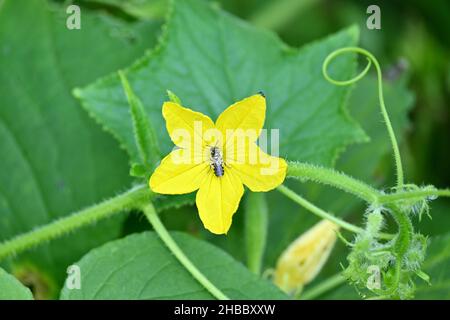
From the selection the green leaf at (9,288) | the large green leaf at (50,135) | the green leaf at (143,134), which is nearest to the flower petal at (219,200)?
the green leaf at (143,134)

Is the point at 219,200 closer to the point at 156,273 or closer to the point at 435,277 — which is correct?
the point at 156,273

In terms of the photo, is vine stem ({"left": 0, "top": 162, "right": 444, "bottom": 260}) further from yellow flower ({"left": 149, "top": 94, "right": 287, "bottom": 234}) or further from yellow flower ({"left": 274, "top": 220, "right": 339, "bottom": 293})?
yellow flower ({"left": 274, "top": 220, "right": 339, "bottom": 293})

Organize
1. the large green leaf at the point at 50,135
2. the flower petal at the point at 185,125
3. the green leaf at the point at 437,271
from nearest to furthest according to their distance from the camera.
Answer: the flower petal at the point at 185,125 < the green leaf at the point at 437,271 < the large green leaf at the point at 50,135

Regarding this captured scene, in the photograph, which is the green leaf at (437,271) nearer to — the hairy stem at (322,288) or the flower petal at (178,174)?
the hairy stem at (322,288)

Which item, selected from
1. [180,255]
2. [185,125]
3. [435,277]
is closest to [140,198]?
[180,255]

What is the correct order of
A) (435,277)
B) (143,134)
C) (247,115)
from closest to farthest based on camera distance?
(247,115) → (143,134) → (435,277)

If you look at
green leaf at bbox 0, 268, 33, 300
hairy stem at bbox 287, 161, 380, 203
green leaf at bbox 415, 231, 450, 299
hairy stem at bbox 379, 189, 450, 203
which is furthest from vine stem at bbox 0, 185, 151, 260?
green leaf at bbox 415, 231, 450, 299

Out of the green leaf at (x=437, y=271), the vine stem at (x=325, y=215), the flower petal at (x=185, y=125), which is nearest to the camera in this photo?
the flower petal at (x=185, y=125)
